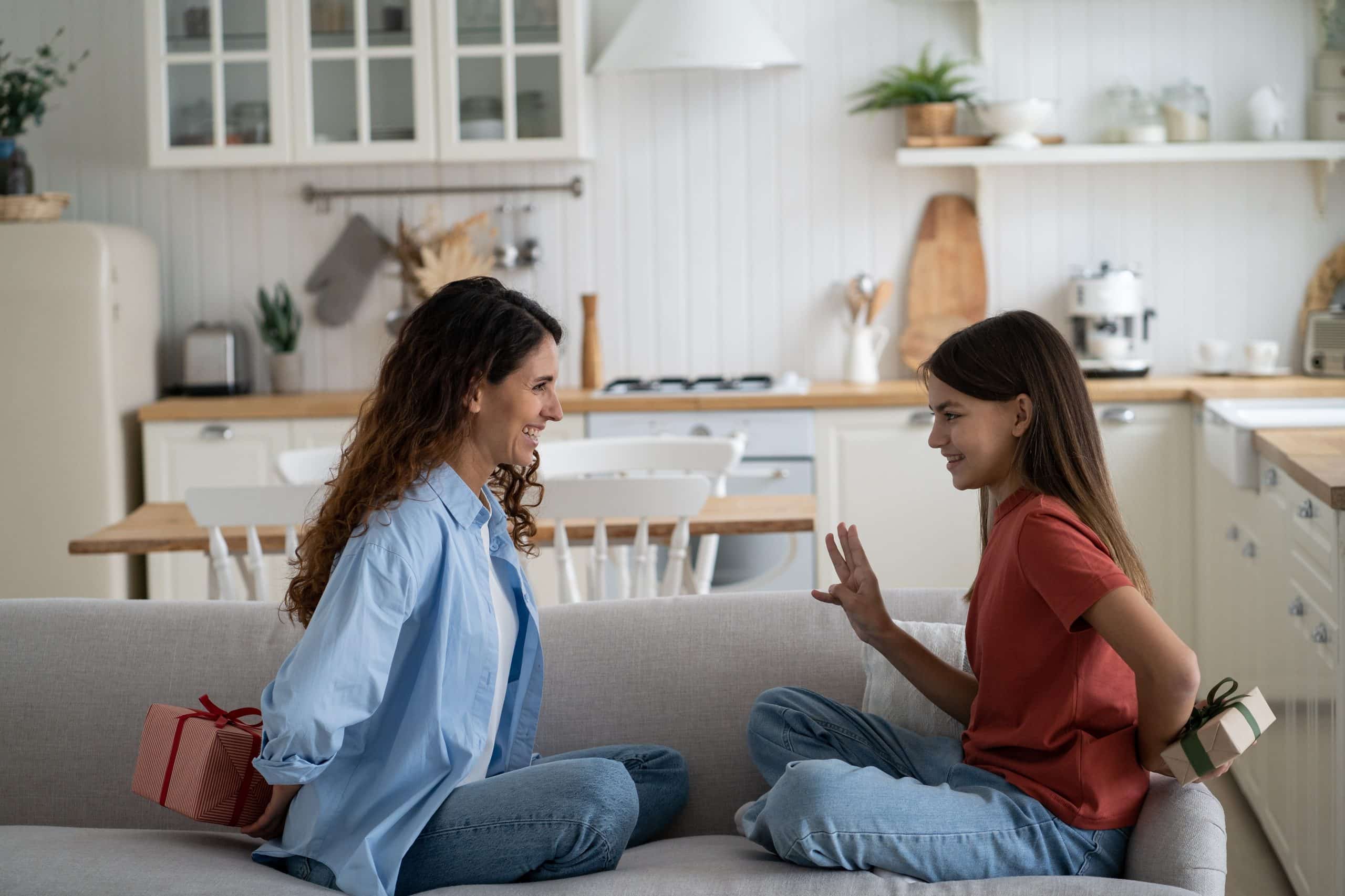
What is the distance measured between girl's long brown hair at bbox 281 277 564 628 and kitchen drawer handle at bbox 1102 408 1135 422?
2532 millimetres

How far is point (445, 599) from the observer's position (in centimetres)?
158

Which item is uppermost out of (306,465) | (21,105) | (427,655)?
(21,105)

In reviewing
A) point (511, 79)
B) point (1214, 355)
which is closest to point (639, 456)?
point (511, 79)

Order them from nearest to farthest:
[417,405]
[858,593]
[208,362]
→ 1. [417,405]
2. [858,593]
3. [208,362]

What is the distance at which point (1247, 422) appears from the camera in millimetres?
3018

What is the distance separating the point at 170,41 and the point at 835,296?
221 cm

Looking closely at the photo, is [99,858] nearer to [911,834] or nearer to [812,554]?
[911,834]

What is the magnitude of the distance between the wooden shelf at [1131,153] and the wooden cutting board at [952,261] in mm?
224

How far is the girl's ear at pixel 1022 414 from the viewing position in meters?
1.61

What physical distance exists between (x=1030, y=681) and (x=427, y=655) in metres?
0.70

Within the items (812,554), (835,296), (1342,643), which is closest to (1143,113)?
(835,296)

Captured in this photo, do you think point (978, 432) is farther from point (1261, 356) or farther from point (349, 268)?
point (349, 268)

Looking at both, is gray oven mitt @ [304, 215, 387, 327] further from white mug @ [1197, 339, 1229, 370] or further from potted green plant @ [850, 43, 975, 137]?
white mug @ [1197, 339, 1229, 370]

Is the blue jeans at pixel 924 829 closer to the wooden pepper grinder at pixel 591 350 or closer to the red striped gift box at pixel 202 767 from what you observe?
the red striped gift box at pixel 202 767
